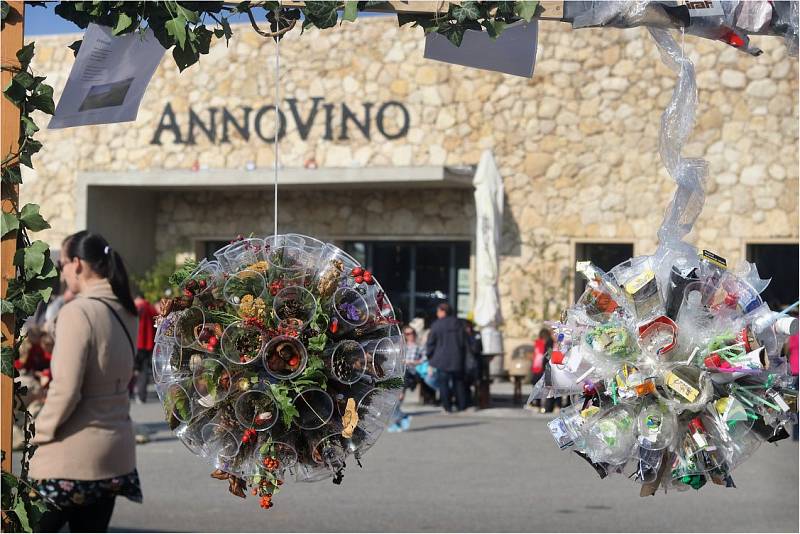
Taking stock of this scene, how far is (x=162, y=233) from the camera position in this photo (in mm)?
21844

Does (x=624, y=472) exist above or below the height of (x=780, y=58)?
below

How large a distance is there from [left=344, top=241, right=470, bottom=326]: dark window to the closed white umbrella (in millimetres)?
2252

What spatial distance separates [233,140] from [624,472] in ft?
57.2

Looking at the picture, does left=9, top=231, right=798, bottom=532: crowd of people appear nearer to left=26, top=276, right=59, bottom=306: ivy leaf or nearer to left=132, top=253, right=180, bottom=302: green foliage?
left=26, top=276, right=59, bottom=306: ivy leaf

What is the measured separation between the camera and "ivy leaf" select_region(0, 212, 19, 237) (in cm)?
350

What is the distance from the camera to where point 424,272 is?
20.2 m

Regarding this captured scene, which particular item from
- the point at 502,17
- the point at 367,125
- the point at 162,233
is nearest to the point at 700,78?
the point at 367,125

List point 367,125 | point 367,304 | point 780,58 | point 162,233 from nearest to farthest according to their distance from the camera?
point 367,304 → point 780,58 → point 367,125 → point 162,233

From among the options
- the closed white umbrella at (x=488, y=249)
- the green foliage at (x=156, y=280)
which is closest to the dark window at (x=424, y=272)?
the closed white umbrella at (x=488, y=249)

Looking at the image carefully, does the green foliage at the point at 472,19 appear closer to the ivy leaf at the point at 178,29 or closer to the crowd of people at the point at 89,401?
the ivy leaf at the point at 178,29

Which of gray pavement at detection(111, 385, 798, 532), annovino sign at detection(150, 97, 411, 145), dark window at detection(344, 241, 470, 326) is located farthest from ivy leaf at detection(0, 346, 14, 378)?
dark window at detection(344, 241, 470, 326)

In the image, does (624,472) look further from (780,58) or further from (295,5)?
(780,58)

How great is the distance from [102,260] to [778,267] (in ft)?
51.3

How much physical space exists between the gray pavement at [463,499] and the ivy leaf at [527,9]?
15.6 ft
